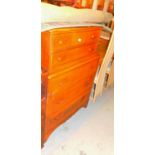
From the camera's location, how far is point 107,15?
5.97 ft

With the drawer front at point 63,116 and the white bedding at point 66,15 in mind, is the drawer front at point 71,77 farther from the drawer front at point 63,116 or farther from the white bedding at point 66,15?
the white bedding at point 66,15

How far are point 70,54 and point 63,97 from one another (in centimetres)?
36

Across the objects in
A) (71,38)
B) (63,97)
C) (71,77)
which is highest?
(71,38)

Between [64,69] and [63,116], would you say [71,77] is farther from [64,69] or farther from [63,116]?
[63,116]

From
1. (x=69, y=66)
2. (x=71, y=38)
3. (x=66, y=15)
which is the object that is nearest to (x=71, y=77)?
(x=69, y=66)

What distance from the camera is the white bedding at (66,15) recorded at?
109cm

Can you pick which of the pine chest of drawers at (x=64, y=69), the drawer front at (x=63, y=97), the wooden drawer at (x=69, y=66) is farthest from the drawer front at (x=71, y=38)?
the drawer front at (x=63, y=97)

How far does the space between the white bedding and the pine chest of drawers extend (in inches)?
2.8

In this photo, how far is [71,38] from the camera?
1.33 metres

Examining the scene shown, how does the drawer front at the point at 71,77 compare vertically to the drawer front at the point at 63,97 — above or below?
above

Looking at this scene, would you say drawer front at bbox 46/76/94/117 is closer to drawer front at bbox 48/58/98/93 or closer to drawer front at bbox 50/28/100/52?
drawer front at bbox 48/58/98/93
